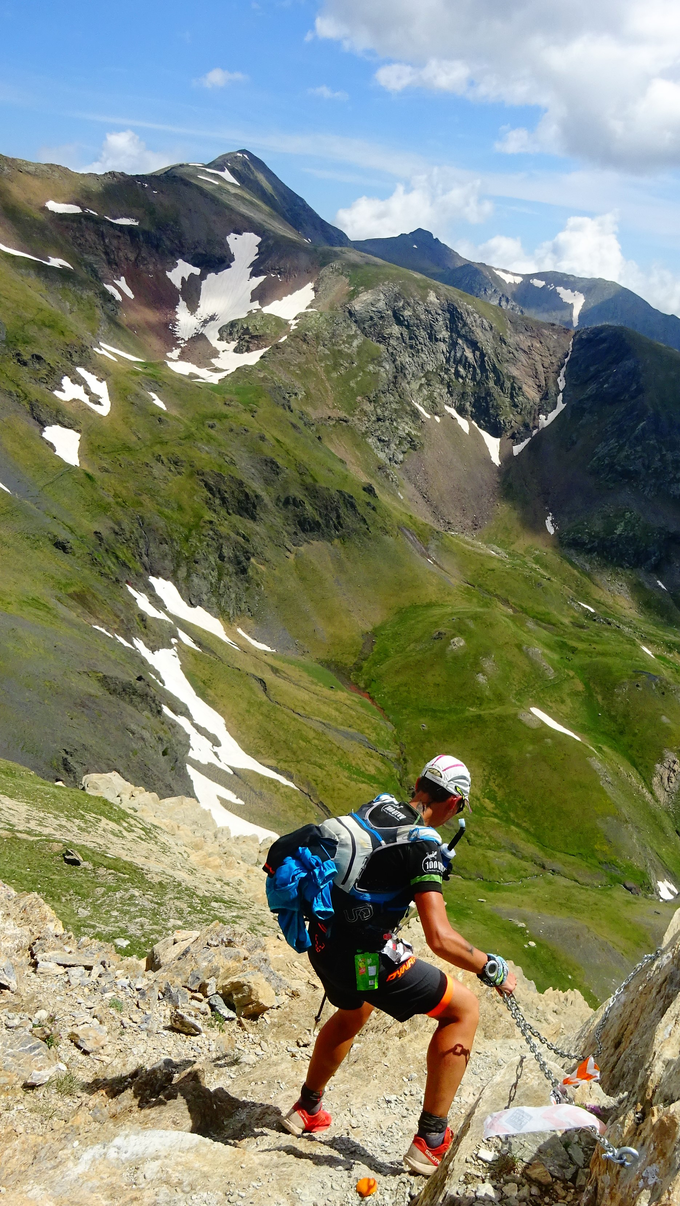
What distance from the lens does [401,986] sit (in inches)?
347

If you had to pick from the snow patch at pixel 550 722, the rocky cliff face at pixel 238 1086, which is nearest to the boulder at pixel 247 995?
the rocky cliff face at pixel 238 1086

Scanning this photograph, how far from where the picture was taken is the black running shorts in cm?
877

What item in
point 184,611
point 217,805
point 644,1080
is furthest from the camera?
point 184,611

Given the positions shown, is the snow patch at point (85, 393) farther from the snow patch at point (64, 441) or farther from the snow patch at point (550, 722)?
the snow patch at point (550, 722)

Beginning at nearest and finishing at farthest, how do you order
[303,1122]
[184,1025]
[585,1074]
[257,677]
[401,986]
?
[401,986] → [585,1074] → [303,1122] → [184,1025] → [257,677]

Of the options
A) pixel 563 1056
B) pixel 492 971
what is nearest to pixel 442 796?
pixel 492 971

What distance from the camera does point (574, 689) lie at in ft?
493

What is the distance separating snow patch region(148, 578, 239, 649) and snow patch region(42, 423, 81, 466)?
2539cm

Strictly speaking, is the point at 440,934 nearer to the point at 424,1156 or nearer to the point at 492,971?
the point at 492,971

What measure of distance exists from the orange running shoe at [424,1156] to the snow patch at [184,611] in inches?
4201

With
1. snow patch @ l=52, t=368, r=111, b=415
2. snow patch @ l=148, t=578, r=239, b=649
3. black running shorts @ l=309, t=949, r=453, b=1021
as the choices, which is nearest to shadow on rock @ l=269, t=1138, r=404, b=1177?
black running shorts @ l=309, t=949, r=453, b=1021

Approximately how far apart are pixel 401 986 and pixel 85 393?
145 m

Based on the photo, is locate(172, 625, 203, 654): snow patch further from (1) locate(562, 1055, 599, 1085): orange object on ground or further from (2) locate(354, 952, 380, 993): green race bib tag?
(1) locate(562, 1055, 599, 1085): orange object on ground

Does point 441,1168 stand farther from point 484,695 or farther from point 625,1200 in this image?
point 484,695
